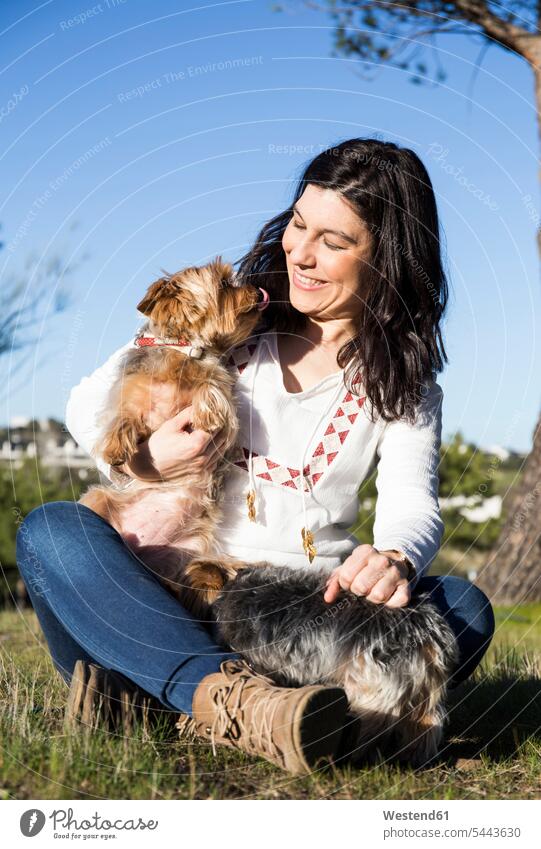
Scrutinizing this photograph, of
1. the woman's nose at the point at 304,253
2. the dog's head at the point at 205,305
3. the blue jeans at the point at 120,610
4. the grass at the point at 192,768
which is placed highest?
the woman's nose at the point at 304,253

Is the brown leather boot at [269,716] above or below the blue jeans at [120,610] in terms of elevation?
below

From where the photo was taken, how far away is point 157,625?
317cm

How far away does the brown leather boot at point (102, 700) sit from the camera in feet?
9.91

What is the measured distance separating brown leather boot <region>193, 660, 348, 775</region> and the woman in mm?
186

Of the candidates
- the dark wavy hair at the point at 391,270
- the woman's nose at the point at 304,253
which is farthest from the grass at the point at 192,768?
the woman's nose at the point at 304,253

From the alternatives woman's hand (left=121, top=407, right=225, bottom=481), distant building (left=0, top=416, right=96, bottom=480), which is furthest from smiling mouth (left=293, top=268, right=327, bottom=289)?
distant building (left=0, top=416, right=96, bottom=480)

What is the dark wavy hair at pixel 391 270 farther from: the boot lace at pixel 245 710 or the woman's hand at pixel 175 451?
the boot lace at pixel 245 710

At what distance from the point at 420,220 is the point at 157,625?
1.94m

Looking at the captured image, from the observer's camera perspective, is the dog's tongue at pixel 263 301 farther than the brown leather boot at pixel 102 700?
Yes

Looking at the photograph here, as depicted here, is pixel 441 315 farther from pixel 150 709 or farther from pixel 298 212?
A: pixel 150 709

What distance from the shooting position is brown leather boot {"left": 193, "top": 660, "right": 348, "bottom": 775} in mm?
2668

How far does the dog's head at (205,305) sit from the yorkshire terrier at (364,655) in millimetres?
1121

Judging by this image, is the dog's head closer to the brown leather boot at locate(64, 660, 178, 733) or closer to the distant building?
the brown leather boot at locate(64, 660, 178, 733)
